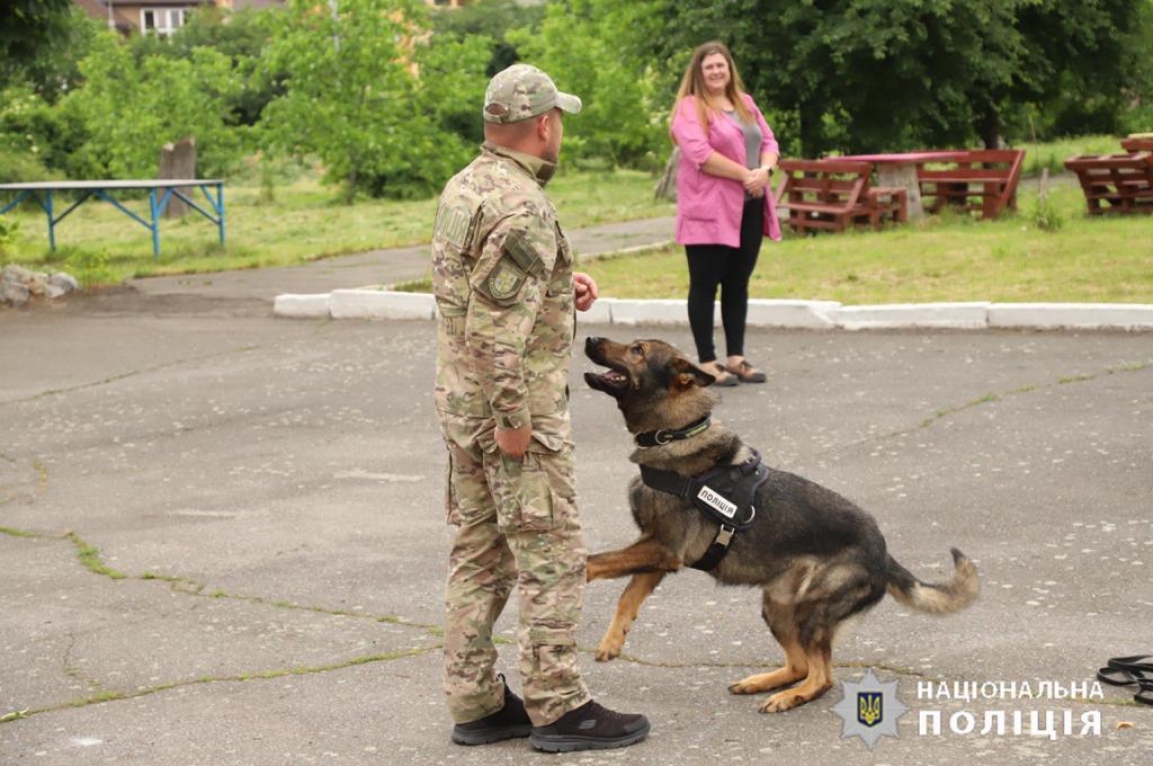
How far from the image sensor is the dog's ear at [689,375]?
5.14m

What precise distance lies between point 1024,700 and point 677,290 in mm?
9402

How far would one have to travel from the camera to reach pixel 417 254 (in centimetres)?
1931

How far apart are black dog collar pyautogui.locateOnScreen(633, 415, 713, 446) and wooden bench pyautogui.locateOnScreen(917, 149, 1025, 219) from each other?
45.1ft

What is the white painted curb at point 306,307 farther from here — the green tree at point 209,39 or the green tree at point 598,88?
the green tree at point 209,39

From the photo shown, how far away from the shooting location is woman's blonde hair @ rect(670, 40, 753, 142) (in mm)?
9984

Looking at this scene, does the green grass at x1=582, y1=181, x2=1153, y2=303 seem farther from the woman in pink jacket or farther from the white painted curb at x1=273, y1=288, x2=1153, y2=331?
the woman in pink jacket

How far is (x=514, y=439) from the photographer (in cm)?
432

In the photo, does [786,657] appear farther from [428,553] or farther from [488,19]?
[488,19]

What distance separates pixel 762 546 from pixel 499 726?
966 millimetres

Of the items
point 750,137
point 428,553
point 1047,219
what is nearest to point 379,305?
point 750,137

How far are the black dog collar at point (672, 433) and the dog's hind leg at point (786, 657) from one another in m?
0.57

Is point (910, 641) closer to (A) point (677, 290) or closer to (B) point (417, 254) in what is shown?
(A) point (677, 290)

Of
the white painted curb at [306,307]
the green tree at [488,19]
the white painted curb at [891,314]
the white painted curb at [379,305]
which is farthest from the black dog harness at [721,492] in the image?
the green tree at [488,19]

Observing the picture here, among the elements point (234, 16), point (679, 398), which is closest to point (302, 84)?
point (679, 398)
